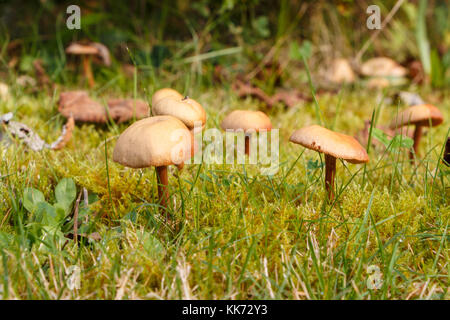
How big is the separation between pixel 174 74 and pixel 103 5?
5.02ft

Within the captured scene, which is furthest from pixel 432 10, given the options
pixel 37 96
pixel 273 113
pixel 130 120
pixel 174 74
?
pixel 37 96

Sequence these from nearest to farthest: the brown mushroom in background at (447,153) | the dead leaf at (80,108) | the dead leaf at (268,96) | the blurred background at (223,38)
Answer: the brown mushroom in background at (447,153)
the dead leaf at (80,108)
the dead leaf at (268,96)
the blurred background at (223,38)

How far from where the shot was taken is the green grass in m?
1.30

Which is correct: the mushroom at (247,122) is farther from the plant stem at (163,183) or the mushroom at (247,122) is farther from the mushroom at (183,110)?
the plant stem at (163,183)

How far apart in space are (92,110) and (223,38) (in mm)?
2094

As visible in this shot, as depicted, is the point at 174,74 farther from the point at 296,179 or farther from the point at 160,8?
the point at 296,179

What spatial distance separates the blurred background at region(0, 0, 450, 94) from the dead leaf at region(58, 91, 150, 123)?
79 cm

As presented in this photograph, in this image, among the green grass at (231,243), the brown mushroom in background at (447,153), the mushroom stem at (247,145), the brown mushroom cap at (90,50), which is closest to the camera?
the green grass at (231,243)

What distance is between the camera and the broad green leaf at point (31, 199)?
162 cm

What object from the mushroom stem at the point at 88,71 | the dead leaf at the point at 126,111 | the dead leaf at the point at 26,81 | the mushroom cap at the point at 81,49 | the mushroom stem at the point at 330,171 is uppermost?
the mushroom cap at the point at 81,49

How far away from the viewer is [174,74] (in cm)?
374

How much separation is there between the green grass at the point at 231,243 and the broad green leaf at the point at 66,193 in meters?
0.11

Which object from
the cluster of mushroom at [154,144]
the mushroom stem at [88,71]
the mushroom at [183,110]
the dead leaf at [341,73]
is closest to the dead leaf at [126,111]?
the mushroom at [183,110]

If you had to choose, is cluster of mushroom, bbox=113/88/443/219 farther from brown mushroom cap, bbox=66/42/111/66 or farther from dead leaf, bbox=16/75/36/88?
dead leaf, bbox=16/75/36/88
